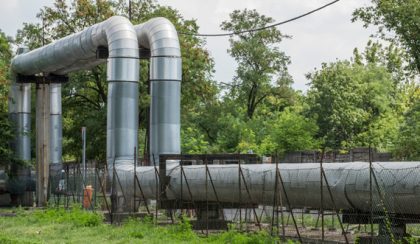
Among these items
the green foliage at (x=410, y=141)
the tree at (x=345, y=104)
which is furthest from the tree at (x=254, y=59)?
the green foliage at (x=410, y=141)

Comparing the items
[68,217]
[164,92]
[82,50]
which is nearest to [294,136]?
[82,50]

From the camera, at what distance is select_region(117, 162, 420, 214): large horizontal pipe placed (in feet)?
57.2

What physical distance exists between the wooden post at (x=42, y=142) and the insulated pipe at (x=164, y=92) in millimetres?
10205

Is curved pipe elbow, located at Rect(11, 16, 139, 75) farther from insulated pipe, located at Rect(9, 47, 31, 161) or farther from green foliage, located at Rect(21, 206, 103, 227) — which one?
green foliage, located at Rect(21, 206, 103, 227)

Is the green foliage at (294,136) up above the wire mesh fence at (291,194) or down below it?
above

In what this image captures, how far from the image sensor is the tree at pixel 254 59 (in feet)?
238

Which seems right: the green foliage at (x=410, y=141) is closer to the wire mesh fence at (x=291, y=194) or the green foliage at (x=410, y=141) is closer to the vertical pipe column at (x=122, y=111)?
the wire mesh fence at (x=291, y=194)

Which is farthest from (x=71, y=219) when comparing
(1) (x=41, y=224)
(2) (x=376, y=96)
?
(2) (x=376, y=96)

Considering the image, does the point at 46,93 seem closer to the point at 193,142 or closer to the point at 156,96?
the point at 156,96

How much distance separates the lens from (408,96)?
82.9 metres

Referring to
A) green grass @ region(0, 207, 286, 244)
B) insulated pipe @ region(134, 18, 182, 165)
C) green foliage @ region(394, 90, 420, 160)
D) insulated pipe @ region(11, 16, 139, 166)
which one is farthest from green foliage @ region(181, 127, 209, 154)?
green grass @ region(0, 207, 286, 244)

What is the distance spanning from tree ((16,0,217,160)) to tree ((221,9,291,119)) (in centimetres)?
1797

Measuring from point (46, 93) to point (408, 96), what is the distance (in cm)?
4904

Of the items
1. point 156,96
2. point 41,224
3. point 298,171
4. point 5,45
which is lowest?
point 41,224
